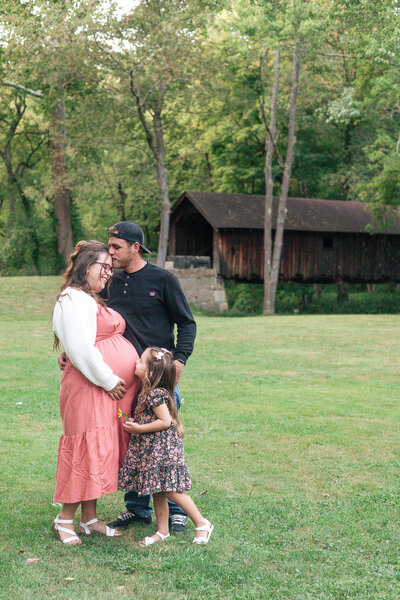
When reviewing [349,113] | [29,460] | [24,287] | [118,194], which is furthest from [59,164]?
[29,460]

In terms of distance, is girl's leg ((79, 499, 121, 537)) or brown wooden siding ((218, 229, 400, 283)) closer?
girl's leg ((79, 499, 121, 537))

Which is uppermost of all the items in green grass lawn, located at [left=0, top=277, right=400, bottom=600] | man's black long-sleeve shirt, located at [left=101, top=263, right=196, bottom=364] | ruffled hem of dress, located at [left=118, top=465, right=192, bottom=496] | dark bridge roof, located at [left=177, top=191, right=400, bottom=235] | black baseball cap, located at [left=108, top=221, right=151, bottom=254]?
dark bridge roof, located at [left=177, top=191, right=400, bottom=235]

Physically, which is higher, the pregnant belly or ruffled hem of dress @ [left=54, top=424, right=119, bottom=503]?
the pregnant belly

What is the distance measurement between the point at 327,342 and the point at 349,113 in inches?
442

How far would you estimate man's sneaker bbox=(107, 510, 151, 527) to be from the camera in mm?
4973

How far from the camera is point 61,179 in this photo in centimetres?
3141

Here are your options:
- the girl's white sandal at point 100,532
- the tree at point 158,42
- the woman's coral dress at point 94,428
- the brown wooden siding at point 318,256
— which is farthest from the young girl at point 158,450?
the brown wooden siding at point 318,256

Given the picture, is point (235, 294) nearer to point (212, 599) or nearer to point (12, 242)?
point (12, 242)

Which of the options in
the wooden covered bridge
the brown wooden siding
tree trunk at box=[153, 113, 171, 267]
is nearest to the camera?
tree trunk at box=[153, 113, 171, 267]

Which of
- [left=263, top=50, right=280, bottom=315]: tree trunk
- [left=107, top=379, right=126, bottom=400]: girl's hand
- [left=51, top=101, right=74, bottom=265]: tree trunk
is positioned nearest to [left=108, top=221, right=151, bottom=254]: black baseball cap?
[left=107, top=379, right=126, bottom=400]: girl's hand

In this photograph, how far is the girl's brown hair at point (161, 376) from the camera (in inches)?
181

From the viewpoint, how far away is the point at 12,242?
44.0 m

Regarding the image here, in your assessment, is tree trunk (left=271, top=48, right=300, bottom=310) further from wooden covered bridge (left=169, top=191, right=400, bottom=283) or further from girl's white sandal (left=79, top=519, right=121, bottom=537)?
girl's white sandal (left=79, top=519, right=121, bottom=537)

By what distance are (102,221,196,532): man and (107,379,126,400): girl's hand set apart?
37cm
